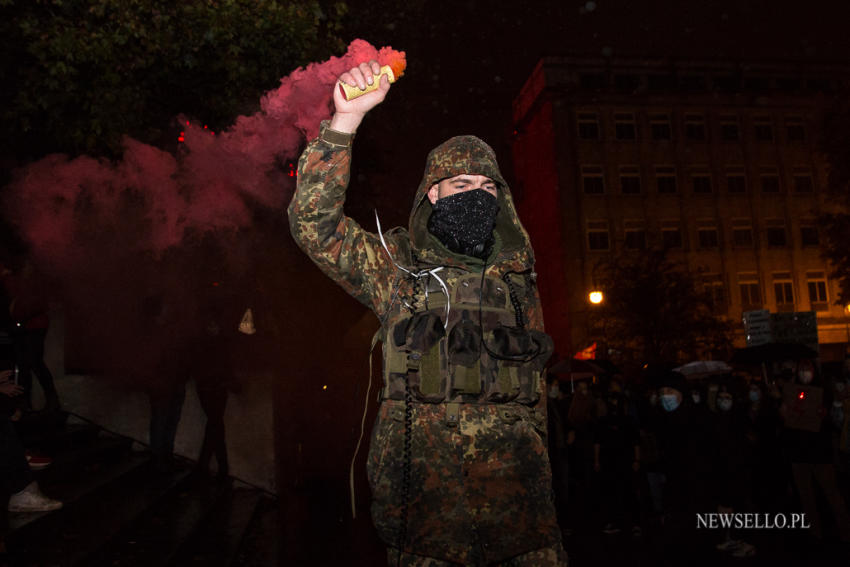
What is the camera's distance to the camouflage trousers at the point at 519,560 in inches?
115

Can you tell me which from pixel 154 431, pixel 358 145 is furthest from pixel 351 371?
pixel 154 431

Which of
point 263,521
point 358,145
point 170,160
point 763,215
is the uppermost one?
point 763,215

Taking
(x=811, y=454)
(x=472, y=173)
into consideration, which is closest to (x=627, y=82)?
(x=811, y=454)

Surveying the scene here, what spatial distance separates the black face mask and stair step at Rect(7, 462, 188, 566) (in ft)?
12.1

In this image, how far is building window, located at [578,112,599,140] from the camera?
40.2 m

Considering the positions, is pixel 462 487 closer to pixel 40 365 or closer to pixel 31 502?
pixel 31 502

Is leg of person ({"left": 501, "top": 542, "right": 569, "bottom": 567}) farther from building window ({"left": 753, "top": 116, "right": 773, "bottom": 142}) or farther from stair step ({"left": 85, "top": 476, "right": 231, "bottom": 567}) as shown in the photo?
building window ({"left": 753, "top": 116, "right": 773, "bottom": 142})

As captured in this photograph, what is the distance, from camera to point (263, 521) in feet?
29.2

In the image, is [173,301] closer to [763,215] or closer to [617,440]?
[617,440]

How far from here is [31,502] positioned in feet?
17.7

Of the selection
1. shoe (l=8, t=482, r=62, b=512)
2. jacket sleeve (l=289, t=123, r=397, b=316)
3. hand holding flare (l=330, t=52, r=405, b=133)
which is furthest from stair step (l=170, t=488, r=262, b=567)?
hand holding flare (l=330, t=52, r=405, b=133)

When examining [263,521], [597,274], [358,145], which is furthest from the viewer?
[597,274]

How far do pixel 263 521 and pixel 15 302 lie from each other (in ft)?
13.9

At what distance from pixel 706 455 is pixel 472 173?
19.7 feet
